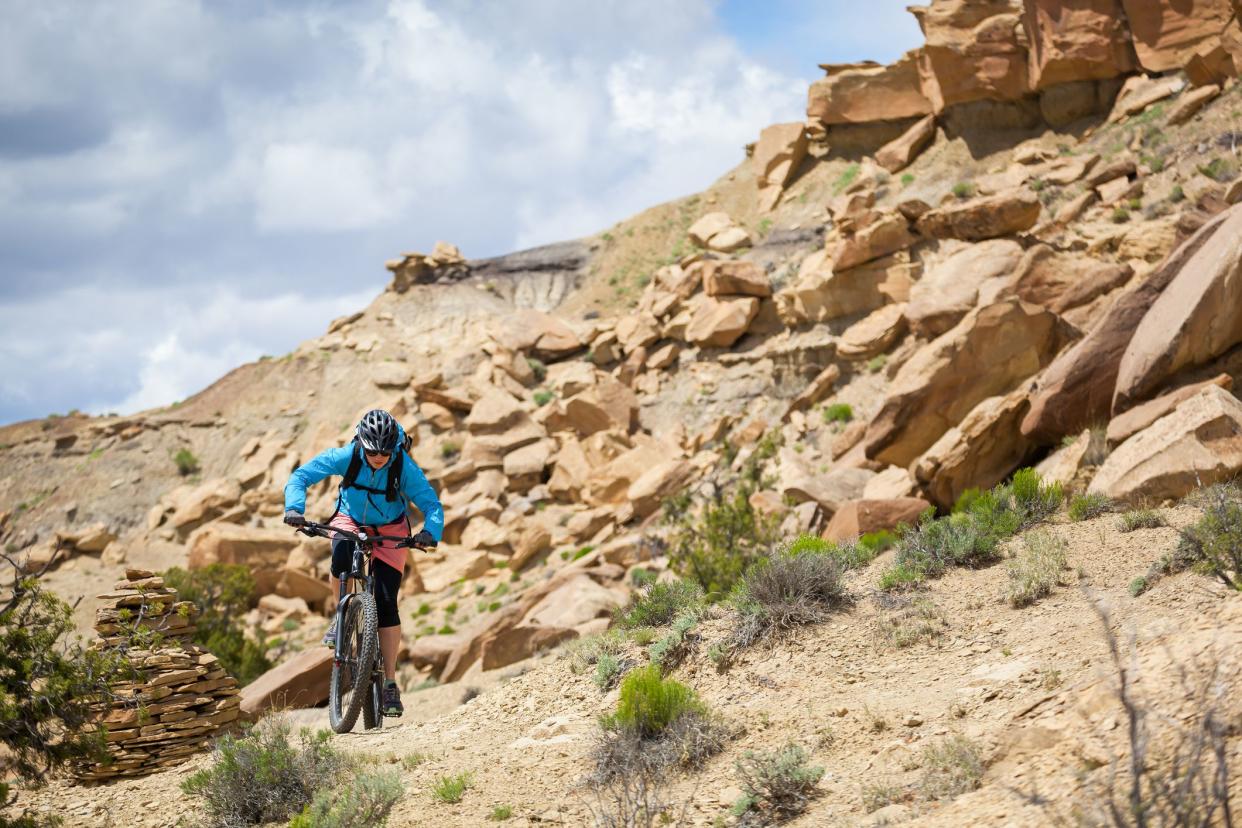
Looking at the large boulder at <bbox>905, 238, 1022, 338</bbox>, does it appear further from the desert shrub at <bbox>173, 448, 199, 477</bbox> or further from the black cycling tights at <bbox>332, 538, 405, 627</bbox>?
the desert shrub at <bbox>173, 448, 199, 477</bbox>

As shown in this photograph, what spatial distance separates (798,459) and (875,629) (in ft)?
39.0

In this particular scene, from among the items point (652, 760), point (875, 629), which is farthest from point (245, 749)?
point (875, 629)

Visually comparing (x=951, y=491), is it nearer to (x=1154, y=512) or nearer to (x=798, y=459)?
(x=1154, y=512)

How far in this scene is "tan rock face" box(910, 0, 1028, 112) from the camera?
31.5m

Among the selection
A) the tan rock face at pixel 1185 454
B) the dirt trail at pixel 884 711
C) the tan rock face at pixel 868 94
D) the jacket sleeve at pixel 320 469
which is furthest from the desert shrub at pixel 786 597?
the tan rock face at pixel 868 94

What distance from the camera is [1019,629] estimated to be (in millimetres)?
6738

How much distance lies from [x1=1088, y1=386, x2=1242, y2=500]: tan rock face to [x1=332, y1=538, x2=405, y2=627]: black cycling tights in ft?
24.4

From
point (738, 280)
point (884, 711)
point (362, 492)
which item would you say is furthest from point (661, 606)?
point (738, 280)

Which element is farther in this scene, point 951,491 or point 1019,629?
point 951,491

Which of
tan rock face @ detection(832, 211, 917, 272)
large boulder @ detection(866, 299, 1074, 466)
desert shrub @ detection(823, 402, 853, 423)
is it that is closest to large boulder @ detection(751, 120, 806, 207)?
tan rock face @ detection(832, 211, 917, 272)

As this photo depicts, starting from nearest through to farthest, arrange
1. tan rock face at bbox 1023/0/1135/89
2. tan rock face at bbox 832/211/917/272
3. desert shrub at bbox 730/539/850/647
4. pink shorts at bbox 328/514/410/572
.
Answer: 1. pink shorts at bbox 328/514/410/572
2. desert shrub at bbox 730/539/850/647
3. tan rock face at bbox 832/211/917/272
4. tan rock face at bbox 1023/0/1135/89

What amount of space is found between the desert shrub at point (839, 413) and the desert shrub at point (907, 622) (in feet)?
43.8

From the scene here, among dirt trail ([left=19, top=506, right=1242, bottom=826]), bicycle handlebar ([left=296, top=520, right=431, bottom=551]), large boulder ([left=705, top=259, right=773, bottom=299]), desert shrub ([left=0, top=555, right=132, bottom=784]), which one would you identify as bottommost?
dirt trail ([left=19, top=506, right=1242, bottom=826])

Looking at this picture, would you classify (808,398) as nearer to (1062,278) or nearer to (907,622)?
(1062,278)
